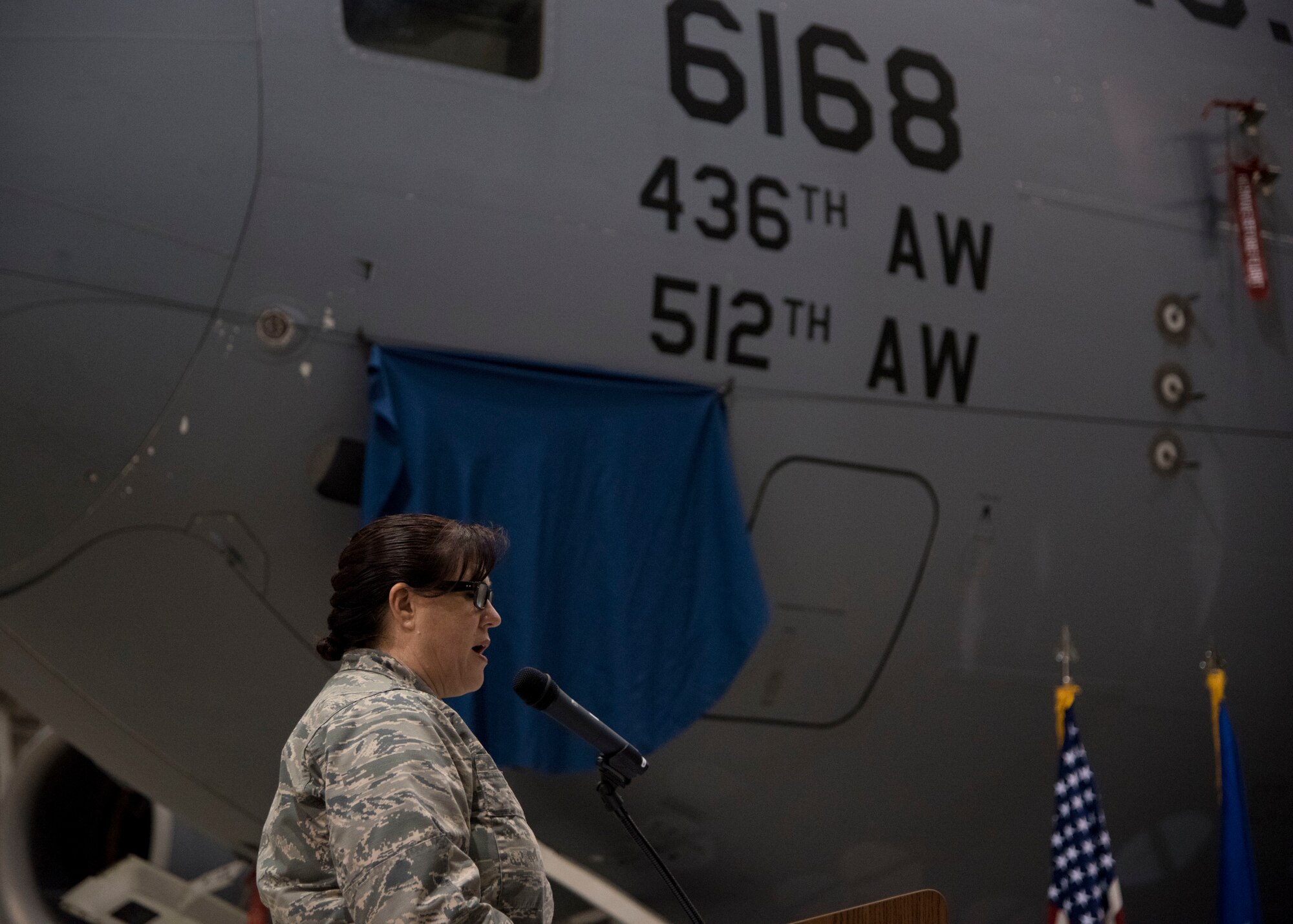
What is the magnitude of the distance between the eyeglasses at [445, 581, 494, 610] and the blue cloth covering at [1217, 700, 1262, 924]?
327 centimetres

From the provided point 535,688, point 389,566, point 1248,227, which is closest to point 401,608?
point 389,566

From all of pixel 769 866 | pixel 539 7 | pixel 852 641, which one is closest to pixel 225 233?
pixel 539 7

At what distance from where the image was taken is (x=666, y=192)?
12.1ft

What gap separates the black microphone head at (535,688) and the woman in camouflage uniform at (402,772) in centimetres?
9

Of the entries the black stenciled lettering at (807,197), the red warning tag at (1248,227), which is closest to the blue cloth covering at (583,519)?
the black stenciled lettering at (807,197)

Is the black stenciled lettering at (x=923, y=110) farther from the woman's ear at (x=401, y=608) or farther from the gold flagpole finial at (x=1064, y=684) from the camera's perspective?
the woman's ear at (x=401, y=608)

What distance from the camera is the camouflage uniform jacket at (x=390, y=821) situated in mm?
1491

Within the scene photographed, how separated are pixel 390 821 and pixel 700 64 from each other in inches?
109

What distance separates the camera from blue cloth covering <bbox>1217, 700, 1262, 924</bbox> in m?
4.27

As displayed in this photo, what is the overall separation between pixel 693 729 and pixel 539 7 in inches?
77.6

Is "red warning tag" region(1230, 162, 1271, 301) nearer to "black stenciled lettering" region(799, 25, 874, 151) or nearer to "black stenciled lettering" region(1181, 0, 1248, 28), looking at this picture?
"black stenciled lettering" region(1181, 0, 1248, 28)

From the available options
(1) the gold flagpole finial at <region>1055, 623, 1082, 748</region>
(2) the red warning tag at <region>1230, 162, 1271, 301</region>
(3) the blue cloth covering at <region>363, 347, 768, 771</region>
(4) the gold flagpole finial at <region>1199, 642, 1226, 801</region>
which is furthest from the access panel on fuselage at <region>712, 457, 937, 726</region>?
(2) the red warning tag at <region>1230, 162, 1271, 301</region>

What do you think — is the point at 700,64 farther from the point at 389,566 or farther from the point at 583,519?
the point at 389,566

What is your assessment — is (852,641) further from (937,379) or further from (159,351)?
(159,351)
